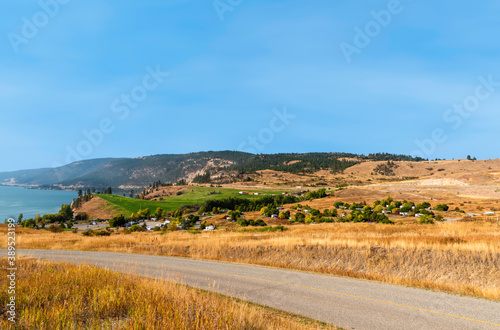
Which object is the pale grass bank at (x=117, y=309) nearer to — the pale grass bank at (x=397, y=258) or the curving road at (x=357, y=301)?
the curving road at (x=357, y=301)

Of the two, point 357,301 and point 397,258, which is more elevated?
point 357,301

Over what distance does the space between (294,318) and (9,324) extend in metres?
7.05

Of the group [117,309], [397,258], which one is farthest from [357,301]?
[117,309]

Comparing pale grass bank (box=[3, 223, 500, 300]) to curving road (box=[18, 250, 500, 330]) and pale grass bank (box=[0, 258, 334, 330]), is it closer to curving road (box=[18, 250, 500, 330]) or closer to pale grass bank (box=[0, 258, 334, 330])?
curving road (box=[18, 250, 500, 330])

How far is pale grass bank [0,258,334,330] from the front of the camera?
5.85m

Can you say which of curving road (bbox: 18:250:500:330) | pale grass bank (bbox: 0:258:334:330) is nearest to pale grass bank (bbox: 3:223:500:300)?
curving road (bbox: 18:250:500:330)

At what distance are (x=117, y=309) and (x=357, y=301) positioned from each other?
808cm

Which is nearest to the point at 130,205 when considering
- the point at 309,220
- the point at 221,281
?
the point at 309,220

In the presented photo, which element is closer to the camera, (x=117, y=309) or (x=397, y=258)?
(x=117, y=309)

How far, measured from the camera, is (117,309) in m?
7.19

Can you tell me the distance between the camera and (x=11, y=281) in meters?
8.76

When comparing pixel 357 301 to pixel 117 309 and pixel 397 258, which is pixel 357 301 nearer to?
pixel 397 258

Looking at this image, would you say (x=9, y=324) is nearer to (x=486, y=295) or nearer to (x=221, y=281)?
(x=221, y=281)

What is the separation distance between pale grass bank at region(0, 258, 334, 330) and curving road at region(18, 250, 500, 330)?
4.74 ft
